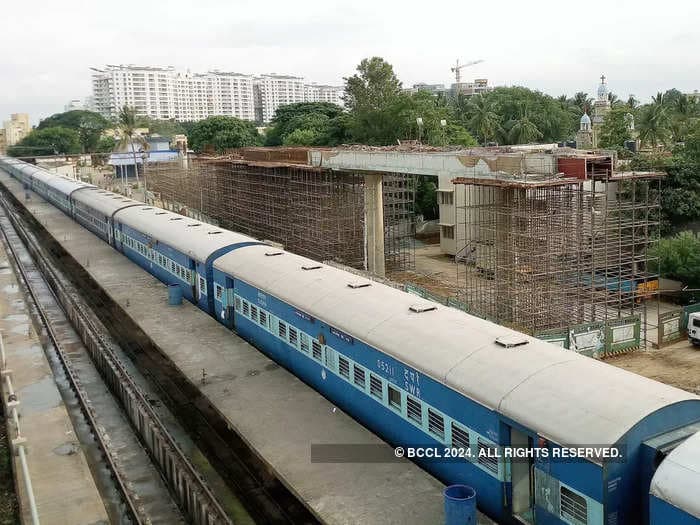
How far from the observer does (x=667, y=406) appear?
356 inches

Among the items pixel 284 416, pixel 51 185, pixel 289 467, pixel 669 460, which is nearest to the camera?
pixel 669 460

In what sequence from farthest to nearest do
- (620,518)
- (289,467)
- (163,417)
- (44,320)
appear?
(44,320), (163,417), (289,467), (620,518)

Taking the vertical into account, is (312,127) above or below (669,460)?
above

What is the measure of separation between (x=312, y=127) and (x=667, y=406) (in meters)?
68.0

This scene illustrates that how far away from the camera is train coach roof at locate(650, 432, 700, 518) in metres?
7.65

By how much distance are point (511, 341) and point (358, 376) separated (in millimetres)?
3623

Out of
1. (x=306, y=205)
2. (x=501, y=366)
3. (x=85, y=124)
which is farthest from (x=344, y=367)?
(x=85, y=124)

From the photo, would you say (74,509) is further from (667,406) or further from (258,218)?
(258,218)

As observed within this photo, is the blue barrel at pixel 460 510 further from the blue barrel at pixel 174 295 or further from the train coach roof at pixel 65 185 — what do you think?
the train coach roof at pixel 65 185

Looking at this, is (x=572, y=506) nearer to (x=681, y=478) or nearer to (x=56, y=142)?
(x=681, y=478)

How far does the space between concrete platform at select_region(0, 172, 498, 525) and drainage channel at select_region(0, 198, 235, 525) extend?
4.73ft

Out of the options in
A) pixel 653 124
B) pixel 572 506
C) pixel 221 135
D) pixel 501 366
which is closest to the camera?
pixel 572 506

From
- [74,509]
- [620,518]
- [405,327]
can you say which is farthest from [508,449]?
[74,509]

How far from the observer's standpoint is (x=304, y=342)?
1647cm
